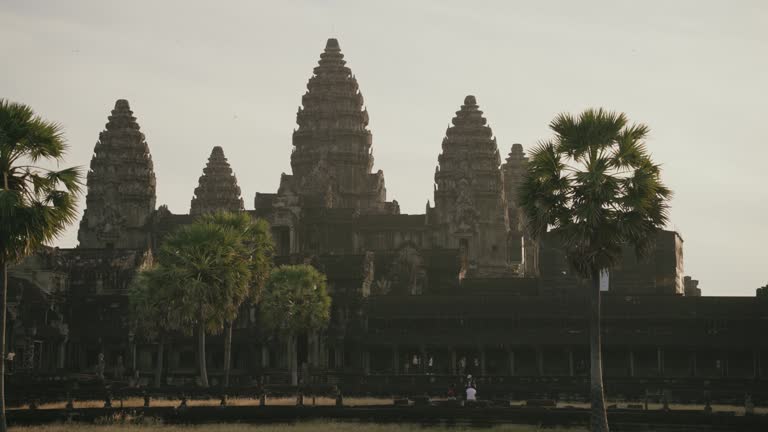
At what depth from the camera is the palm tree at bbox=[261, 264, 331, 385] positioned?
307 ft

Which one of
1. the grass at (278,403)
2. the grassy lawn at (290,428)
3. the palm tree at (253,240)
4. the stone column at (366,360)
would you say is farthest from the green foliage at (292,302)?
the grassy lawn at (290,428)

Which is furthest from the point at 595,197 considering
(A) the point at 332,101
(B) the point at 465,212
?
(A) the point at 332,101

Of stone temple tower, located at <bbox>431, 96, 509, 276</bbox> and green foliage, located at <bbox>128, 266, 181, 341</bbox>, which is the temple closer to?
stone temple tower, located at <bbox>431, 96, 509, 276</bbox>

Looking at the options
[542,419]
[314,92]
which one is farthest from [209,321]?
[314,92]

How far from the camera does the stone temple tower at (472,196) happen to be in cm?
15088

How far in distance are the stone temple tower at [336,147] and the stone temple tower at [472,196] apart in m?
9.75

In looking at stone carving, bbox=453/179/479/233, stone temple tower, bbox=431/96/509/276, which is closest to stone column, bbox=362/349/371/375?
stone temple tower, bbox=431/96/509/276

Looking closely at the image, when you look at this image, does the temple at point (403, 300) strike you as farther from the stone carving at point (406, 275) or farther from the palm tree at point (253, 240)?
the palm tree at point (253, 240)

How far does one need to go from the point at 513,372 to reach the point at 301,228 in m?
43.3

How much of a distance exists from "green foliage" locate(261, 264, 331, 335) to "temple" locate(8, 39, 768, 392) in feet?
12.8

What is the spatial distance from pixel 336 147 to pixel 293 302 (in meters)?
68.3

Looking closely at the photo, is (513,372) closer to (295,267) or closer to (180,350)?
(295,267)

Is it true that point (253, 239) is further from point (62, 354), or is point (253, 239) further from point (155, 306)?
point (62, 354)

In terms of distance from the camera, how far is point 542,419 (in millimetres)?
53188
